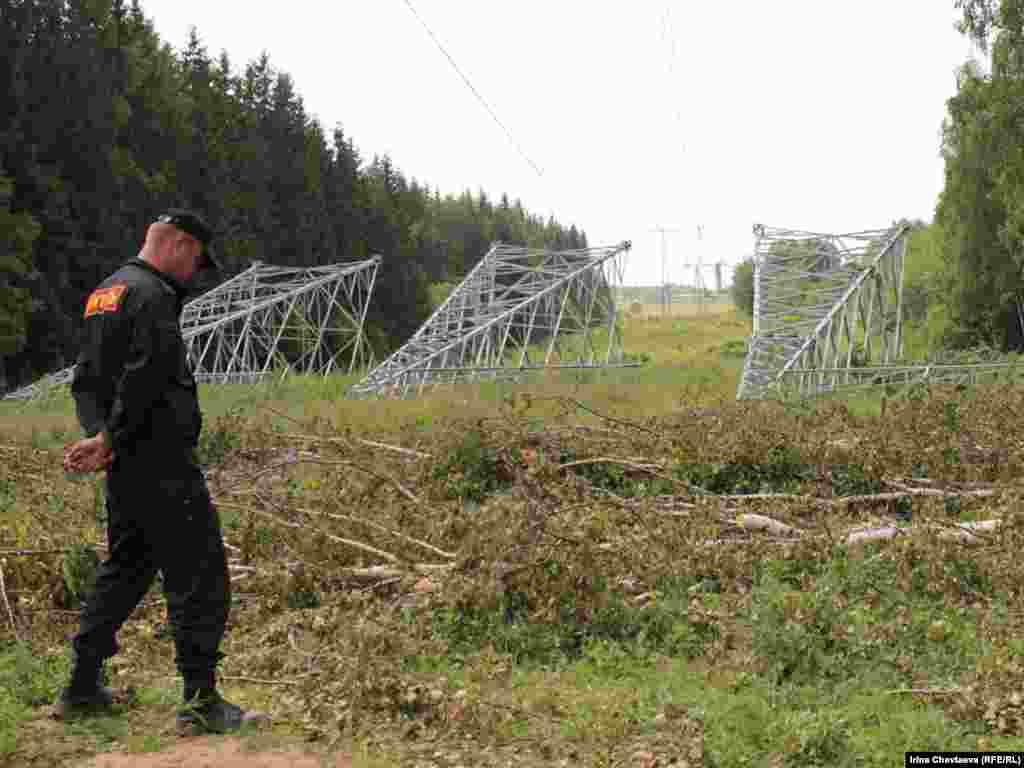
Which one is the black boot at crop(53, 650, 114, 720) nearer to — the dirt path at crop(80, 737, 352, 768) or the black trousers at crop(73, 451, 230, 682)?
the black trousers at crop(73, 451, 230, 682)

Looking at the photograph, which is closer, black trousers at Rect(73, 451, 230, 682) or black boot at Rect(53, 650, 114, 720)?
black trousers at Rect(73, 451, 230, 682)

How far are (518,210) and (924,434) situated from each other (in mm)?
126203

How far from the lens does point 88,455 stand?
466cm

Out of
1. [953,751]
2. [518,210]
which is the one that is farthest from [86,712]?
[518,210]

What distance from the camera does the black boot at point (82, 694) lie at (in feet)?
16.3

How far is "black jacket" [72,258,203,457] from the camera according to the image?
4.73m

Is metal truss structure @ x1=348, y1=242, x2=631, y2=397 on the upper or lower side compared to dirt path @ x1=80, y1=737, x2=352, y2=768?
upper

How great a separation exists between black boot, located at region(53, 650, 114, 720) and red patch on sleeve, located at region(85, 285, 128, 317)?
160cm

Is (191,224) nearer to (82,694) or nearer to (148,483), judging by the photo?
(148,483)

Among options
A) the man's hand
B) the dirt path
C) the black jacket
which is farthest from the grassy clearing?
the black jacket

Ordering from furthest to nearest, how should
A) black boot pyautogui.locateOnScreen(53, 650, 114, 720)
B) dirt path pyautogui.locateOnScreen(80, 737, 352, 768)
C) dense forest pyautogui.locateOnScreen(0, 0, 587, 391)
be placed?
dense forest pyautogui.locateOnScreen(0, 0, 587, 391) < black boot pyautogui.locateOnScreen(53, 650, 114, 720) < dirt path pyautogui.locateOnScreen(80, 737, 352, 768)

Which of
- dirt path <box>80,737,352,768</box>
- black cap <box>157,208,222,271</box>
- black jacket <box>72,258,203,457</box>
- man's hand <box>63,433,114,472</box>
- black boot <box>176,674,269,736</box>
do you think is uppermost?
black cap <box>157,208,222,271</box>

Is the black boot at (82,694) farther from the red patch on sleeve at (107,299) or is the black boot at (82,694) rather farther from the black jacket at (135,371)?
the red patch on sleeve at (107,299)

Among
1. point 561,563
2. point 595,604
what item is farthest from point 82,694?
point 595,604
